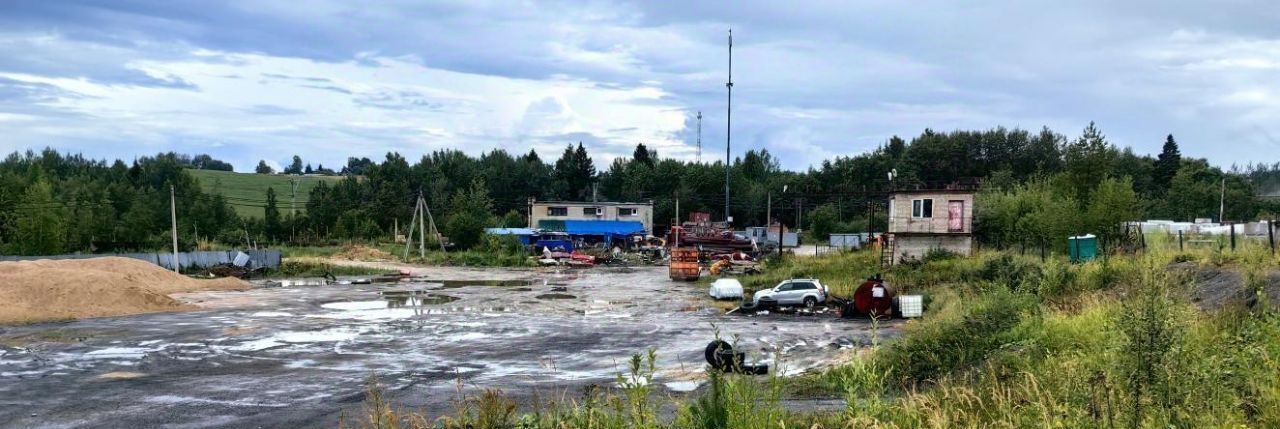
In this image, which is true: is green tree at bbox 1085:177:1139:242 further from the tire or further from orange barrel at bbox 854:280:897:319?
the tire

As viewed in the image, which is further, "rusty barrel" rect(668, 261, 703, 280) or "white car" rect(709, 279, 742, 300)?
"rusty barrel" rect(668, 261, 703, 280)

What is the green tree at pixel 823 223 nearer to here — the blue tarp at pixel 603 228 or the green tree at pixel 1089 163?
the blue tarp at pixel 603 228

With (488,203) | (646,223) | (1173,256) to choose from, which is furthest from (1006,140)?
(1173,256)

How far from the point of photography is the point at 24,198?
68.9m

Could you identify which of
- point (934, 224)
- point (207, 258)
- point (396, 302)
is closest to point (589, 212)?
point (207, 258)

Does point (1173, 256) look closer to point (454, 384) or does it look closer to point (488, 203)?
point (454, 384)

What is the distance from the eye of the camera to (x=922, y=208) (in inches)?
1607

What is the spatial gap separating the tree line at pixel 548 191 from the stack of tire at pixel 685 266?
15129 mm

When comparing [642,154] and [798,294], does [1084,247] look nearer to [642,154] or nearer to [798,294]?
[798,294]

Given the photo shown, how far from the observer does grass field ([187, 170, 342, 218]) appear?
124875 millimetres

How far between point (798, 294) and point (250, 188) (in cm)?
14400

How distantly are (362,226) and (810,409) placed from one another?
8294 cm

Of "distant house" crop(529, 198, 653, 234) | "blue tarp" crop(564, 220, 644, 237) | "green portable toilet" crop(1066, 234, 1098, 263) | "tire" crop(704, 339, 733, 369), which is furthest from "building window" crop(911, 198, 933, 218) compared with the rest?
"distant house" crop(529, 198, 653, 234)

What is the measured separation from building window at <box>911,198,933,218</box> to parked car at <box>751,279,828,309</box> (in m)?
12.1
